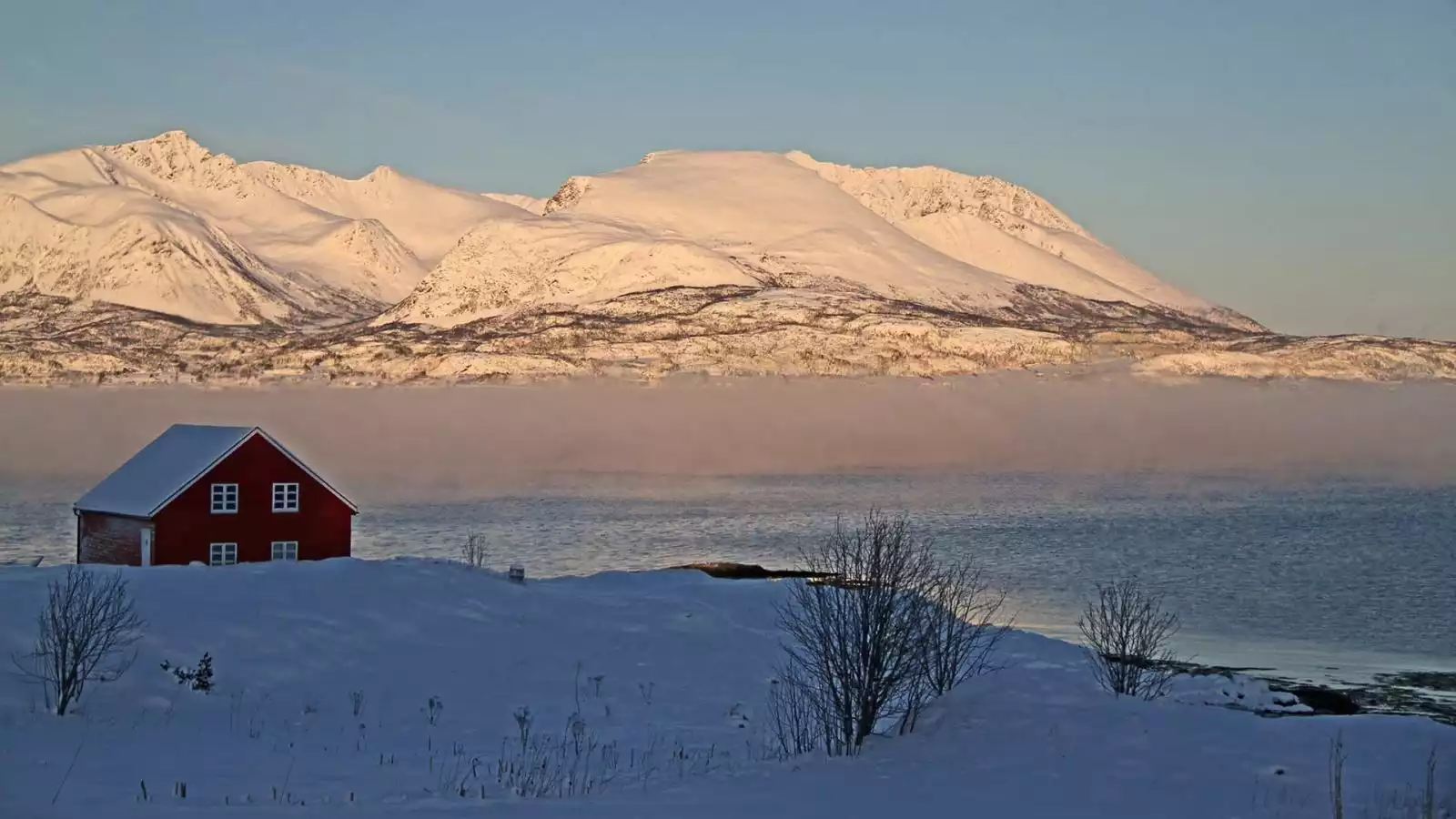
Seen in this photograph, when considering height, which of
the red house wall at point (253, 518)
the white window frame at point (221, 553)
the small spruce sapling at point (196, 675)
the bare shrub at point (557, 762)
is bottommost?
the bare shrub at point (557, 762)

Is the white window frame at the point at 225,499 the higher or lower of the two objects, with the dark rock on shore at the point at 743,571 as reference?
higher

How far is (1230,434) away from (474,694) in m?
158

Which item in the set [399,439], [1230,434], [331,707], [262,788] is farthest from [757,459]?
[262,788]

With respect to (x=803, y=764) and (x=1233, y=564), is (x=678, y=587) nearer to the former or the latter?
(x=803, y=764)

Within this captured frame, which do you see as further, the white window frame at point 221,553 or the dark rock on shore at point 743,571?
the dark rock on shore at point 743,571

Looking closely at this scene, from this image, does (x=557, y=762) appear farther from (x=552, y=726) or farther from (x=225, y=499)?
(x=225, y=499)

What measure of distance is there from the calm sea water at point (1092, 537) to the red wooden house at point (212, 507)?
15.5 m

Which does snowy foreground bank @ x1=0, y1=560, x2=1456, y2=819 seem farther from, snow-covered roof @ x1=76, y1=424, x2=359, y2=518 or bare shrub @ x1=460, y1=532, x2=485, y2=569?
bare shrub @ x1=460, y1=532, x2=485, y2=569

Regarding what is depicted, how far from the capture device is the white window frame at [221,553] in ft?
152

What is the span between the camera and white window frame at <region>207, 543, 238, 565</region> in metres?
46.2

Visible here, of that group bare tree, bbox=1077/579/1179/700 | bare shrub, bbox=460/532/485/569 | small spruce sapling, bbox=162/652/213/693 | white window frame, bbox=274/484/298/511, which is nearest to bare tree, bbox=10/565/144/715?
small spruce sapling, bbox=162/652/213/693

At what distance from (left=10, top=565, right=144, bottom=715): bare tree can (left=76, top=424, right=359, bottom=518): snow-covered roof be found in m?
14.3

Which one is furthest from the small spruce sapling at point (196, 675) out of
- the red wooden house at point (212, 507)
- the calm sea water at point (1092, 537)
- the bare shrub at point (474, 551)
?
the calm sea water at point (1092, 537)

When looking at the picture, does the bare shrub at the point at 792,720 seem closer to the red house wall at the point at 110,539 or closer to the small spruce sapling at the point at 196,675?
the small spruce sapling at the point at 196,675
